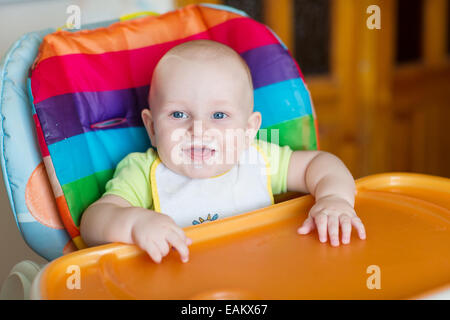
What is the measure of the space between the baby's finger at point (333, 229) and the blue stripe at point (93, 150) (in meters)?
0.43

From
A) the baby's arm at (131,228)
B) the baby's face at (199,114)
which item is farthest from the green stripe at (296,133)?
the baby's arm at (131,228)

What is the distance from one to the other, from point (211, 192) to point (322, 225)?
0.24 m

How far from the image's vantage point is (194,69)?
89 centimetres

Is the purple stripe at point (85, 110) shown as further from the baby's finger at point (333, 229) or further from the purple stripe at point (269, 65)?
the baby's finger at point (333, 229)

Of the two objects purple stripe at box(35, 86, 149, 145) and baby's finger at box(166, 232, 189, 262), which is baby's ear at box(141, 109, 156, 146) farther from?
baby's finger at box(166, 232, 189, 262)

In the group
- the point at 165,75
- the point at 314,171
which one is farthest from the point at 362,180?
the point at 165,75

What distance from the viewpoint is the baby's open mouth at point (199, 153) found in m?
0.89

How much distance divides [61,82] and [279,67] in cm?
43

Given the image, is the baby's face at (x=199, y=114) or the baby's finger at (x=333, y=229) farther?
the baby's face at (x=199, y=114)

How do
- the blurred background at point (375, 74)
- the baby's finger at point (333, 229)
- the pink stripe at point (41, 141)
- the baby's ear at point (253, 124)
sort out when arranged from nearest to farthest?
1. the baby's finger at point (333, 229)
2. the pink stripe at point (41, 141)
3. the baby's ear at point (253, 124)
4. the blurred background at point (375, 74)

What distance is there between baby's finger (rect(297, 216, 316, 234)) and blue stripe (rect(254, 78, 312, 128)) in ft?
0.94

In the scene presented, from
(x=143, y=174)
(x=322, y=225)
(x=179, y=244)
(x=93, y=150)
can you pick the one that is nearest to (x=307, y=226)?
(x=322, y=225)

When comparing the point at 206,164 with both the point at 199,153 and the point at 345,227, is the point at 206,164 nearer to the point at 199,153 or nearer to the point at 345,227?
the point at 199,153
